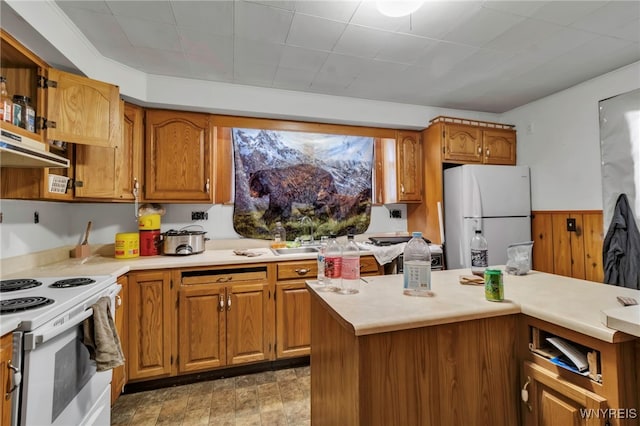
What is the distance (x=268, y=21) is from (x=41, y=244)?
85.5 inches

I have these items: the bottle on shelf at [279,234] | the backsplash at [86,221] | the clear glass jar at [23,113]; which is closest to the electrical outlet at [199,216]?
the backsplash at [86,221]

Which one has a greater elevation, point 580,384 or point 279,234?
point 279,234

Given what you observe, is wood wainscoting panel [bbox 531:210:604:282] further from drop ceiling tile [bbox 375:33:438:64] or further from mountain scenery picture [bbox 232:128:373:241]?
drop ceiling tile [bbox 375:33:438:64]

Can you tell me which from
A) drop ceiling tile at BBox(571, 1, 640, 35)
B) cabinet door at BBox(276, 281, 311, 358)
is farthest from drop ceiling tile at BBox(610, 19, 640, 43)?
cabinet door at BBox(276, 281, 311, 358)

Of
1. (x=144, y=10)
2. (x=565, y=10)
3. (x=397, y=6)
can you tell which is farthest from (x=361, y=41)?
(x=144, y=10)

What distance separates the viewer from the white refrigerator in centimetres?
285

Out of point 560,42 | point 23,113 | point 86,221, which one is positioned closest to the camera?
point 23,113

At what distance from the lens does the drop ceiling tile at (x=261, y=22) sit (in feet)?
5.49

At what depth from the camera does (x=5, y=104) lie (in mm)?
1442

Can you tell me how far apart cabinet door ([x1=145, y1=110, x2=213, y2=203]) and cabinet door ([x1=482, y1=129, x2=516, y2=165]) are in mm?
2884

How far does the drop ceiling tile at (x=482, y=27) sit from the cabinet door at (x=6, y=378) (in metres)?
2.72

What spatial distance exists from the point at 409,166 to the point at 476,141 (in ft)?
2.43

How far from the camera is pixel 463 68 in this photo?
2.41 metres

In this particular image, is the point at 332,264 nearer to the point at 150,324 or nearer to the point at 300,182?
the point at 150,324
